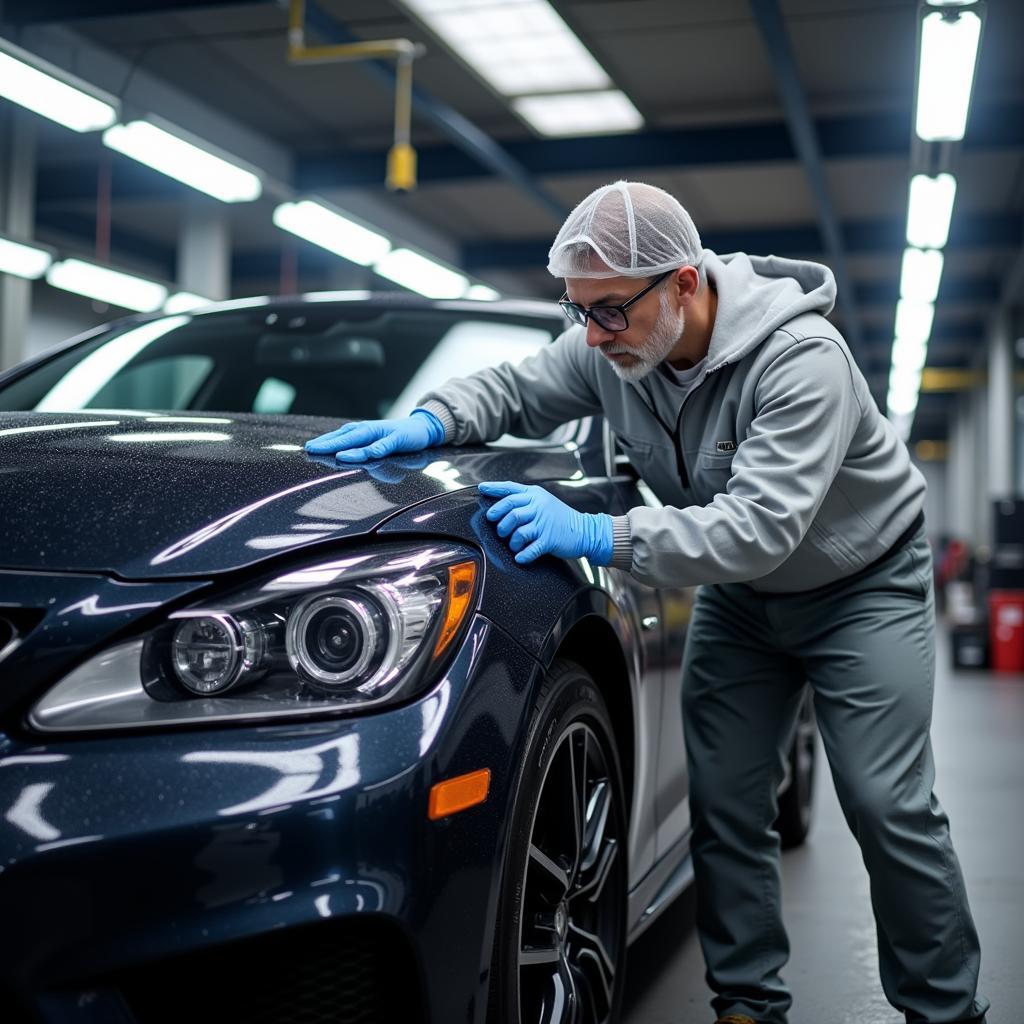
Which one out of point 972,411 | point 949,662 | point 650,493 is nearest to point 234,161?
point 650,493

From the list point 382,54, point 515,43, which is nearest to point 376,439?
point 382,54

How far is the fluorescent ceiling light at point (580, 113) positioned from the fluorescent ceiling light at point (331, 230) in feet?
5.12

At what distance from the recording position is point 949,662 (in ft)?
37.4

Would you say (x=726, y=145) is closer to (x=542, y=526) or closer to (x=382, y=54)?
(x=382, y=54)

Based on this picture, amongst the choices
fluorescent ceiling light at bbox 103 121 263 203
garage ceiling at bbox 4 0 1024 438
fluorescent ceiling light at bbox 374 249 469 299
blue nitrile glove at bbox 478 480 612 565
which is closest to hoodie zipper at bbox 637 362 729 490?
blue nitrile glove at bbox 478 480 612 565

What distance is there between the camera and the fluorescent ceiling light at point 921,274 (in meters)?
11.2

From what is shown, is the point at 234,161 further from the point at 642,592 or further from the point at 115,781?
the point at 115,781

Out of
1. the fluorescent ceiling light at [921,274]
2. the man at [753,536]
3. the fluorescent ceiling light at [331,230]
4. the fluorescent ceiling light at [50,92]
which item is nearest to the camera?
the man at [753,536]

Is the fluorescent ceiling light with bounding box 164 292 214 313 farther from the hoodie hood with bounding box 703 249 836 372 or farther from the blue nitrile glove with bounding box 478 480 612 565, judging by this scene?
the blue nitrile glove with bounding box 478 480 612 565

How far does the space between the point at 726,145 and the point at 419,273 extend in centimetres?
263

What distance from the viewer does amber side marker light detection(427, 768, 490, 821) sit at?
145 centimetres

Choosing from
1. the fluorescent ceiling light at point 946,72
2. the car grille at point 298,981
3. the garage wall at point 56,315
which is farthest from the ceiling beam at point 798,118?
the garage wall at point 56,315

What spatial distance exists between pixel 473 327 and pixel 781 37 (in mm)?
5508

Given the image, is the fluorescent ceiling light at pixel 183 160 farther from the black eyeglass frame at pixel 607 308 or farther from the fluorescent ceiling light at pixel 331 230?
the black eyeglass frame at pixel 607 308
